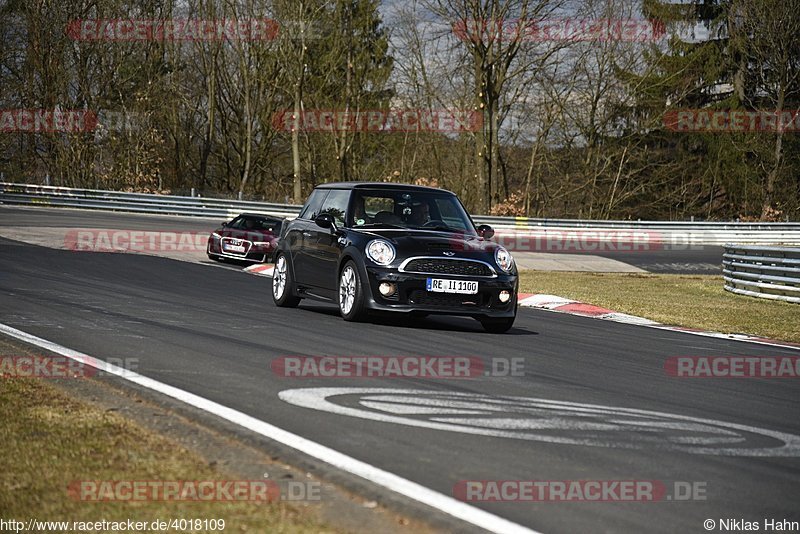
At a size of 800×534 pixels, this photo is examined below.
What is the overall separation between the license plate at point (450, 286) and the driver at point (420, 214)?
1.25m

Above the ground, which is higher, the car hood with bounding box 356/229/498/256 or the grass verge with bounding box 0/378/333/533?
the car hood with bounding box 356/229/498/256

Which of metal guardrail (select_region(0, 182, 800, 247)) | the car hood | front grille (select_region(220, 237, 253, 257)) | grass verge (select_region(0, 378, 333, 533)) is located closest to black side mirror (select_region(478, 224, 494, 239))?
the car hood

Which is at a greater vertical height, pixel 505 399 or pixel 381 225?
pixel 381 225

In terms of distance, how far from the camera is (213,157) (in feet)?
204

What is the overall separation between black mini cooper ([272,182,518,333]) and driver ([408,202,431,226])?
0.01 metres

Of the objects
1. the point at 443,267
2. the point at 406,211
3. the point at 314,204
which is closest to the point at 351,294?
the point at 443,267

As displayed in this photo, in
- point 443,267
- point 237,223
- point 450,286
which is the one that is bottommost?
point 450,286

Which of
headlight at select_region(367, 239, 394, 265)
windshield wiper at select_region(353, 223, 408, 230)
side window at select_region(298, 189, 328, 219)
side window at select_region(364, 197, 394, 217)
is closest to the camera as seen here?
headlight at select_region(367, 239, 394, 265)

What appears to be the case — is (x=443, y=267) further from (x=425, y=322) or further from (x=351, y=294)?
(x=425, y=322)

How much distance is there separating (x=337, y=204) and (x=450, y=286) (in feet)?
7.26

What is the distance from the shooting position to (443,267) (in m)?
11.4

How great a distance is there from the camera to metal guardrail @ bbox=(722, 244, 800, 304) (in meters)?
20.6

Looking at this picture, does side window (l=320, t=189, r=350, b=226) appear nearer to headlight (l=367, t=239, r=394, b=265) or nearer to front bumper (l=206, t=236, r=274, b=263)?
headlight (l=367, t=239, r=394, b=265)

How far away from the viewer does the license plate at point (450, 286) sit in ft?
37.3
